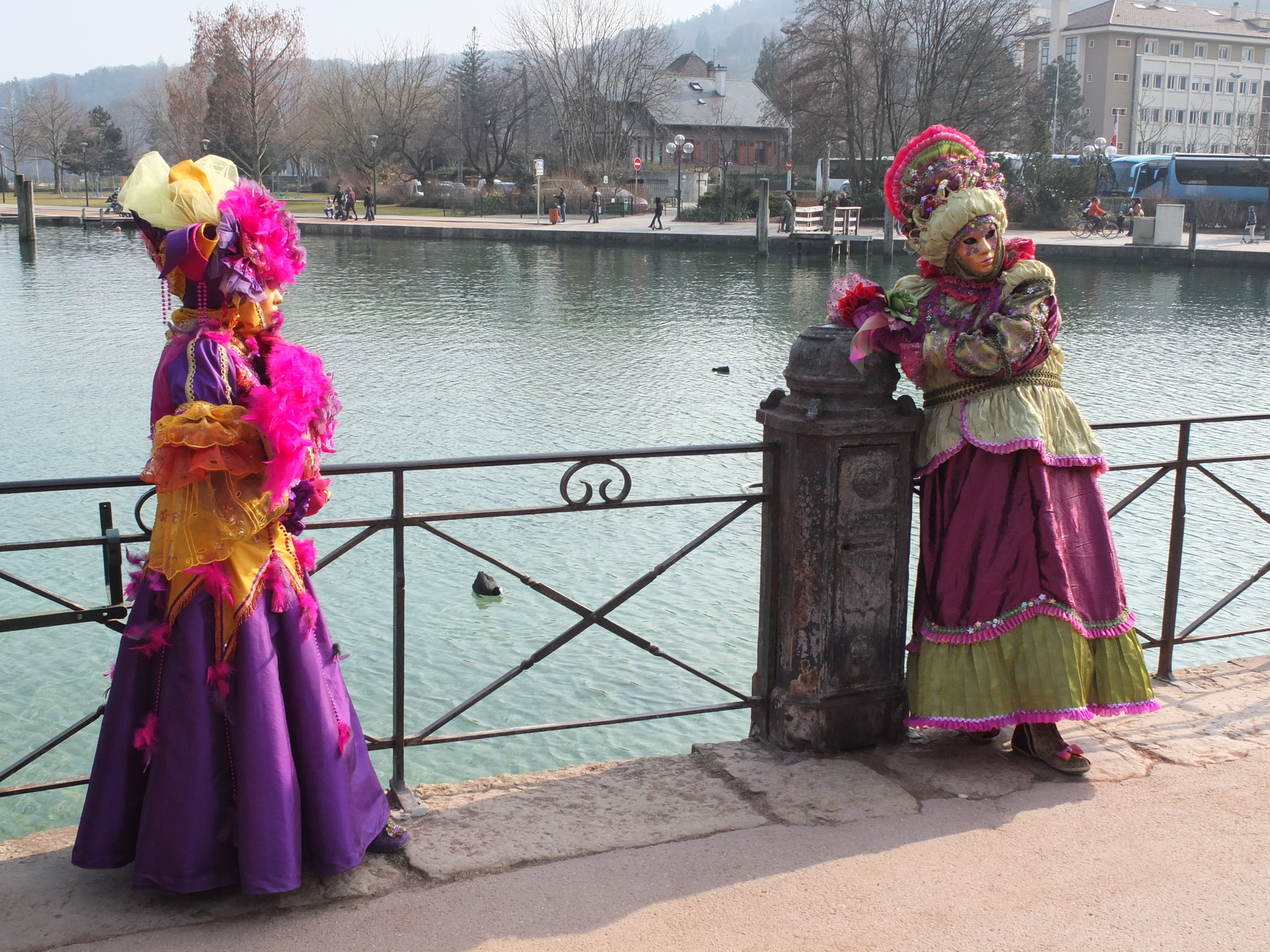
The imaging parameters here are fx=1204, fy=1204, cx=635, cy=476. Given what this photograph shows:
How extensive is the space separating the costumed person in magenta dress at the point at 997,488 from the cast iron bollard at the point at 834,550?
9 cm

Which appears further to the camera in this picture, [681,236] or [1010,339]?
[681,236]

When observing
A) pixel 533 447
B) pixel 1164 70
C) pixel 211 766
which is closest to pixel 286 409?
pixel 211 766

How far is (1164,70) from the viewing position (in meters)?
83.2

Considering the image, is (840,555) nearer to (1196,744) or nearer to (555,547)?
(1196,744)

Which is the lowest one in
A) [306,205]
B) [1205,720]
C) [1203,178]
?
[1205,720]

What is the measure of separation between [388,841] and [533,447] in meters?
9.51

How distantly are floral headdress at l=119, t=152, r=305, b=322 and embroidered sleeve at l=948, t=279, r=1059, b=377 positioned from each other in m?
1.78

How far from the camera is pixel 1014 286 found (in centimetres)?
326

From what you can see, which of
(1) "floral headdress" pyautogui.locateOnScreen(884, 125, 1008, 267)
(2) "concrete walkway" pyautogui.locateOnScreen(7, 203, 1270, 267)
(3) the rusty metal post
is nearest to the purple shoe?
(1) "floral headdress" pyautogui.locateOnScreen(884, 125, 1008, 267)

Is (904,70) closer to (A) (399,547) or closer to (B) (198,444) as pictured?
(A) (399,547)

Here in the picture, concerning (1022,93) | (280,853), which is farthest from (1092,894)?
(1022,93)

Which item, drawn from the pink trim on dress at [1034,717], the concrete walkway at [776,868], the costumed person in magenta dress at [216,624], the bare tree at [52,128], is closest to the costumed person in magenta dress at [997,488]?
the pink trim on dress at [1034,717]

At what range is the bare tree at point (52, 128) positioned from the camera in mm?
73750

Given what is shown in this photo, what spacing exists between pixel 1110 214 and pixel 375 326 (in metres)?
28.0
